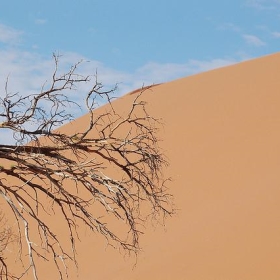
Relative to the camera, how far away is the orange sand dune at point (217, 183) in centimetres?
1255

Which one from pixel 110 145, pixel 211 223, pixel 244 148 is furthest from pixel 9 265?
pixel 110 145

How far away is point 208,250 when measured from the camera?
1323cm

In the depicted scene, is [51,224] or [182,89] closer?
[51,224]

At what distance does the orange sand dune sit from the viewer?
12.6 m

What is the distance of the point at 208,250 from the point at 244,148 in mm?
7493

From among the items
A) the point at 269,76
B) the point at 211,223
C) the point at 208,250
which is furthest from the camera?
the point at 269,76

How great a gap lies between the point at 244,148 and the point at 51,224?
568cm

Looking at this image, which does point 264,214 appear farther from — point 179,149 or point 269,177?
point 179,149

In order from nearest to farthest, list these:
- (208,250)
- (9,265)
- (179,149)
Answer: (208,250) → (9,265) → (179,149)

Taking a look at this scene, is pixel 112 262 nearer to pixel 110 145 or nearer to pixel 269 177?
pixel 269 177

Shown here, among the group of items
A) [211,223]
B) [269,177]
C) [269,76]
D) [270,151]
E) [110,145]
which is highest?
[269,76]

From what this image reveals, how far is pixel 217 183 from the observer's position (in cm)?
1884

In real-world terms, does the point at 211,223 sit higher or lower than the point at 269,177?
lower

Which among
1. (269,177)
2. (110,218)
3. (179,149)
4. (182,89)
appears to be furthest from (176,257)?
(182,89)
